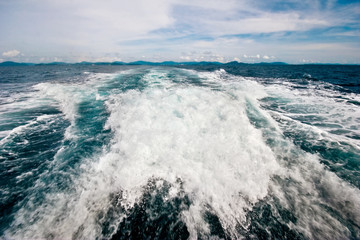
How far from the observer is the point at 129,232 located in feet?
9.14

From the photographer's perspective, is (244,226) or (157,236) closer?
(157,236)

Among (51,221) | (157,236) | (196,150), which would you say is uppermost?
(196,150)

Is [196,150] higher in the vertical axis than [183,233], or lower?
higher

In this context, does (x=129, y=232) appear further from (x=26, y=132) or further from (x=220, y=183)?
(x=26, y=132)

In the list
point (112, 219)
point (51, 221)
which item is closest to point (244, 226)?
point (112, 219)

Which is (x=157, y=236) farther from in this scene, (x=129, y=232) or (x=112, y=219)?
(x=112, y=219)

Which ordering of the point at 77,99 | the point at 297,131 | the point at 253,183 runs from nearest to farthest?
the point at 253,183 → the point at 297,131 → the point at 77,99

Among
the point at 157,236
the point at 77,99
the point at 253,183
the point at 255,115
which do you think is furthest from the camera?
the point at 77,99

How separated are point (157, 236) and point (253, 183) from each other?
2361 mm

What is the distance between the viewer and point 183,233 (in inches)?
109

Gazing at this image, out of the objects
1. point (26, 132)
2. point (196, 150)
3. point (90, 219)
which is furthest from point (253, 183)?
point (26, 132)

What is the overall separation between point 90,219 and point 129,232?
77 cm

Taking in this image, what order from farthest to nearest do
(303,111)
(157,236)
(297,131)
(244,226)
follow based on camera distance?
(303,111) → (297,131) → (244,226) → (157,236)

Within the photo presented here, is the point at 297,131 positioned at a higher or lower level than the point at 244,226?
higher
